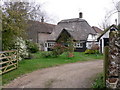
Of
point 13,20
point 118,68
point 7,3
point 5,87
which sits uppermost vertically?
point 7,3

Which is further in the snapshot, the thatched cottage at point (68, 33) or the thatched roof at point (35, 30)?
the thatched roof at point (35, 30)

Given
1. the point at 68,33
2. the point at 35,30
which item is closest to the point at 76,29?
the point at 68,33

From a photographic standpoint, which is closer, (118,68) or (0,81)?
(118,68)

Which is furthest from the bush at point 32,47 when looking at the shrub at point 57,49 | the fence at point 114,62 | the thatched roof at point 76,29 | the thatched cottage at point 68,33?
the fence at point 114,62

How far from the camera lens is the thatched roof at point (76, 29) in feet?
98.0

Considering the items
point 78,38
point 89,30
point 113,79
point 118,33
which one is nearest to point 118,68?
point 113,79

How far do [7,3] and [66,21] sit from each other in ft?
66.2

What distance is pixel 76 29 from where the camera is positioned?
104 ft

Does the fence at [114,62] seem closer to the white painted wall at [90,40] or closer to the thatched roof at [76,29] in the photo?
the white painted wall at [90,40]

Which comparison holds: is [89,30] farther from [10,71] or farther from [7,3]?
[10,71]

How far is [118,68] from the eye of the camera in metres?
5.45

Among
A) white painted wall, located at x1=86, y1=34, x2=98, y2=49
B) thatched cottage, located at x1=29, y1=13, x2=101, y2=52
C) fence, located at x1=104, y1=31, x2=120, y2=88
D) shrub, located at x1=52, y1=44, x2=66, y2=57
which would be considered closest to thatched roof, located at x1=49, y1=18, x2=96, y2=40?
thatched cottage, located at x1=29, y1=13, x2=101, y2=52

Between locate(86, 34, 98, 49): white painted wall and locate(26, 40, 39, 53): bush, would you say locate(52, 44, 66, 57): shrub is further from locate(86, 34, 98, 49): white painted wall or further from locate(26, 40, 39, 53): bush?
locate(86, 34, 98, 49): white painted wall

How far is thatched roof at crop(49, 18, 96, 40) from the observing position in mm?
29856
